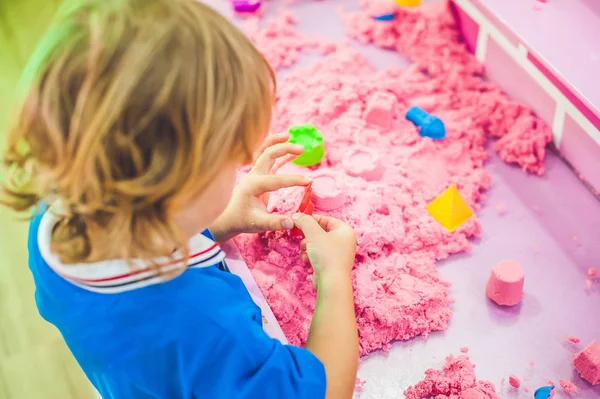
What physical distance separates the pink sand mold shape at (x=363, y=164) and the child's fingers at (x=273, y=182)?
0.25 meters

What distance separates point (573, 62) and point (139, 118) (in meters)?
0.84

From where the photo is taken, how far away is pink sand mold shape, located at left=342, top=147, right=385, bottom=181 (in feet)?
3.78

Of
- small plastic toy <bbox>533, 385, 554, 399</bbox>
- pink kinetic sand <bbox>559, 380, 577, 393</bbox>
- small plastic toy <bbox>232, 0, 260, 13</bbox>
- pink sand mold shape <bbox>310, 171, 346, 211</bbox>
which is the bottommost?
pink kinetic sand <bbox>559, 380, 577, 393</bbox>

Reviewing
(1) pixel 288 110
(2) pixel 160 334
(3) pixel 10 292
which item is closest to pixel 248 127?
(2) pixel 160 334

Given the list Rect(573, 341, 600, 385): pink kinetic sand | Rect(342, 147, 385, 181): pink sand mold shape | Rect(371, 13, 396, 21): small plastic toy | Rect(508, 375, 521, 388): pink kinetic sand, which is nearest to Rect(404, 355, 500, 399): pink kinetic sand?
Rect(508, 375, 521, 388): pink kinetic sand

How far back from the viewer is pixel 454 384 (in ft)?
3.05

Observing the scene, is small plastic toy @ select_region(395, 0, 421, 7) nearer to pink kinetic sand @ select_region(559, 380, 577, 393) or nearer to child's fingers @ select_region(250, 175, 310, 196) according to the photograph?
child's fingers @ select_region(250, 175, 310, 196)

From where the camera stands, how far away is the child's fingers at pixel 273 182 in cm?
89

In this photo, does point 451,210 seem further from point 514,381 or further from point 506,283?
point 514,381

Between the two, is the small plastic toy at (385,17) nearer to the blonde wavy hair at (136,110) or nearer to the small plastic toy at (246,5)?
the small plastic toy at (246,5)

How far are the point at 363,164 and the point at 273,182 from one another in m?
0.31

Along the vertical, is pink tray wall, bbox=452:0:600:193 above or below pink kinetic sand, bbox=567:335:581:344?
above

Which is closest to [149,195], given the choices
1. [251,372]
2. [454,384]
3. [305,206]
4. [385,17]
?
[251,372]

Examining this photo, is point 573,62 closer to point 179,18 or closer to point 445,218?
point 445,218
